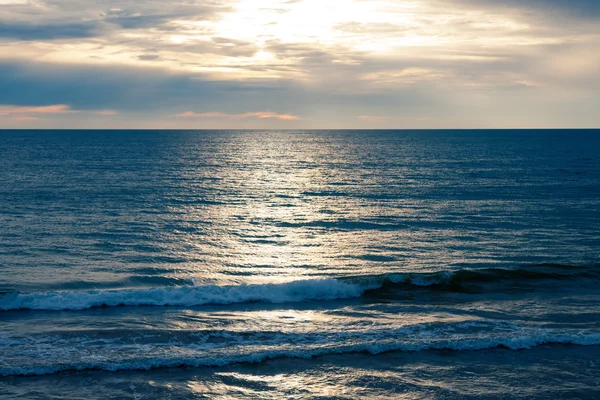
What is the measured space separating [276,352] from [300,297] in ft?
23.1

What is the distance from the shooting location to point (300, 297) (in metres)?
25.0

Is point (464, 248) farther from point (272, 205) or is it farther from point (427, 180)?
point (427, 180)

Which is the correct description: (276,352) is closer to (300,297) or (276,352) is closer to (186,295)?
(300,297)

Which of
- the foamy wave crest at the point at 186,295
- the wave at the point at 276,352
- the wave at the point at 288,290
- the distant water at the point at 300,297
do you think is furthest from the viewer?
the wave at the point at 288,290

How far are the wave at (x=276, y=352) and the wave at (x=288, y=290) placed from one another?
6016mm

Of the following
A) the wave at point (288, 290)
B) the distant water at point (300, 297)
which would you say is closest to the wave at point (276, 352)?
the distant water at point (300, 297)

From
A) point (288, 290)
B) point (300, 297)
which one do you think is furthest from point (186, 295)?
point (300, 297)

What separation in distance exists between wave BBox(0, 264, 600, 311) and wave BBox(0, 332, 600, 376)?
6016 mm

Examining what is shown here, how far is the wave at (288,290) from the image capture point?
2345 centimetres

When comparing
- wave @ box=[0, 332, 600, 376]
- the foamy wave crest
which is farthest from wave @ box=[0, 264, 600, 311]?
wave @ box=[0, 332, 600, 376]

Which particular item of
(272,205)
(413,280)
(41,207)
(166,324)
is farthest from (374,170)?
(166,324)

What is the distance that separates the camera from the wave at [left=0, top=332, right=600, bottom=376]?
660 inches

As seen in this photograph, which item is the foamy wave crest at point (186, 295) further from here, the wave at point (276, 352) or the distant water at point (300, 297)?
the wave at point (276, 352)

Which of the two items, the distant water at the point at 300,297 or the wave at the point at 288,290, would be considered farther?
the wave at the point at 288,290
